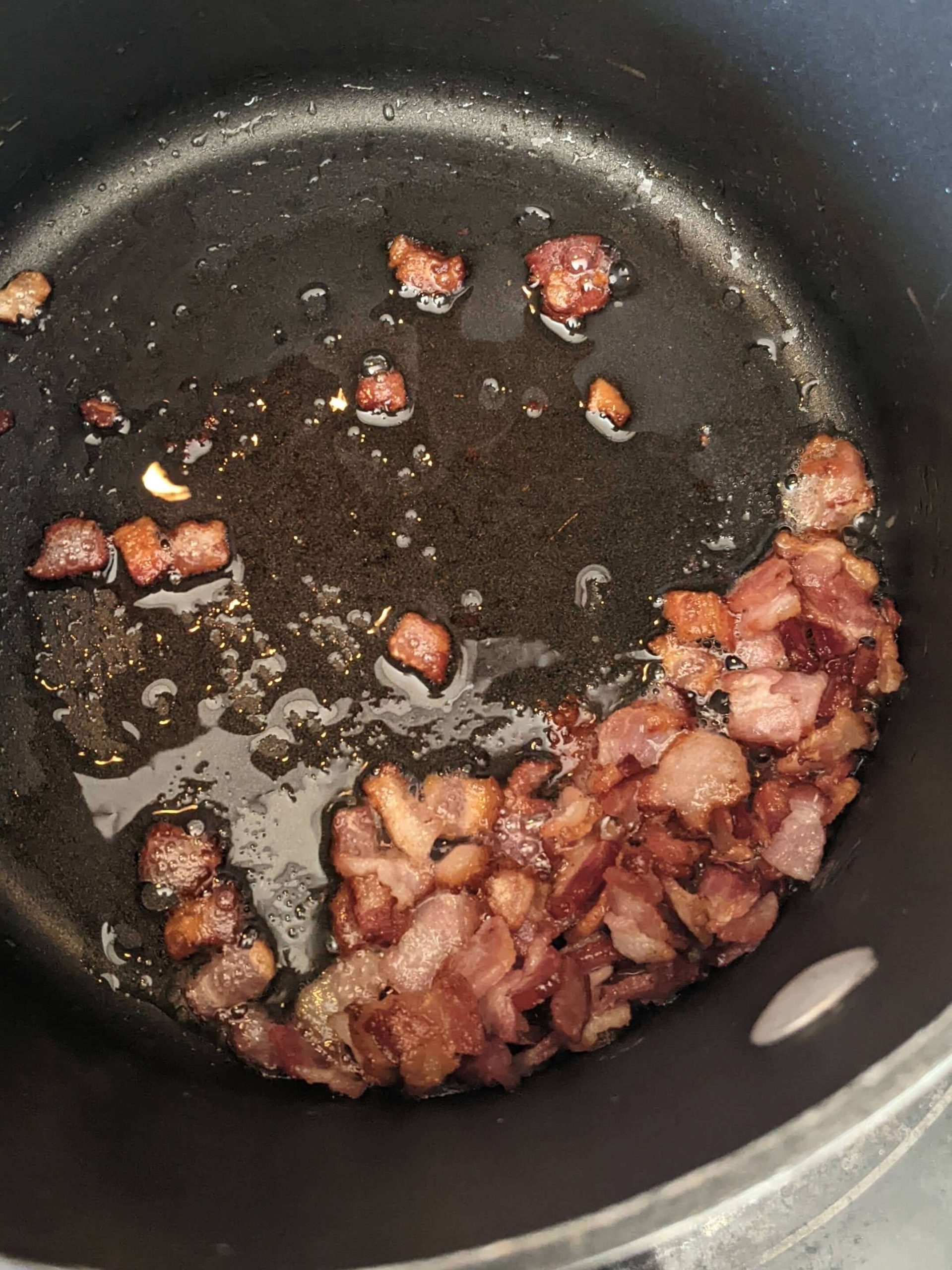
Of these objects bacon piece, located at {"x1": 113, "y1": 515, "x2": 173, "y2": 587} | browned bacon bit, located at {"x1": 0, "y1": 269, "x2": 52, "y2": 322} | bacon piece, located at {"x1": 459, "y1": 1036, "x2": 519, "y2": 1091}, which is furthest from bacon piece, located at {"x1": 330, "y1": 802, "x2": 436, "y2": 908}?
browned bacon bit, located at {"x1": 0, "y1": 269, "x2": 52, "y2": 322}

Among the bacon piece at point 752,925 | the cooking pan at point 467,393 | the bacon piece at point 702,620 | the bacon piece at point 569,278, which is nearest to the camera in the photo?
the cooking pan at point 467,393

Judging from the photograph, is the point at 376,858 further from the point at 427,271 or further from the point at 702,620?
the point at 427,271

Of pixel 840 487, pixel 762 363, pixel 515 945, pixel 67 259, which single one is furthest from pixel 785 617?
pixel 67 259

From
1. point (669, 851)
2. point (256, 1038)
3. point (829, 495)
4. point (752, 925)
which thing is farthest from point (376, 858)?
point (829, 495)

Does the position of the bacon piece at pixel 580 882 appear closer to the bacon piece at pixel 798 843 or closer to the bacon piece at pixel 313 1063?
the bacon piece at pixel 798 843

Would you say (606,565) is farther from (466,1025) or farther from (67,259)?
(67,259)

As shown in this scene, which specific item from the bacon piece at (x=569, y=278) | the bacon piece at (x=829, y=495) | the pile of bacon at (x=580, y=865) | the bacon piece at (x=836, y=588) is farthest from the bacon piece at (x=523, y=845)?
the bacon piece at (x=569, y=278)
